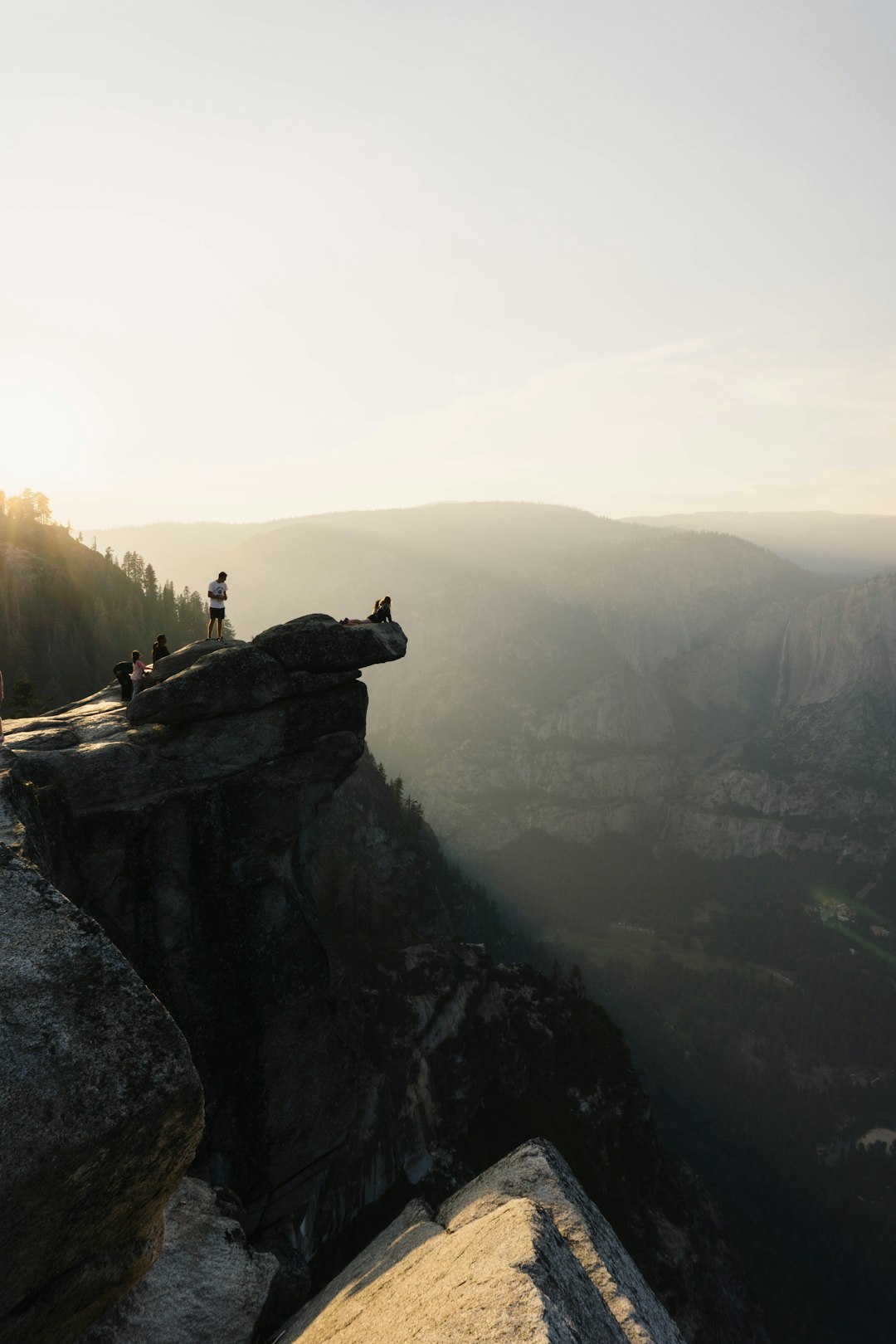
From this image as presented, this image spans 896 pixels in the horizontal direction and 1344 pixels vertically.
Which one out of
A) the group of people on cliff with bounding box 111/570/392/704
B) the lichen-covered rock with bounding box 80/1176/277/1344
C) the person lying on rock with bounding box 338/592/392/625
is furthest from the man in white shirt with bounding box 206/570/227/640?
the lichen-covered rock with bounding box 80/1176/277/1344

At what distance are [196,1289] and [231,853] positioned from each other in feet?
57.7

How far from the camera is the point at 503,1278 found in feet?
37.1

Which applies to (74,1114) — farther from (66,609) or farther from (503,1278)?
(66,609)

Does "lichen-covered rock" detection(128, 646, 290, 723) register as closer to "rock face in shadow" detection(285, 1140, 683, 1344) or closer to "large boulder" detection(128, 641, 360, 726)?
"large boulder" detection(128, 641, 360, 726)

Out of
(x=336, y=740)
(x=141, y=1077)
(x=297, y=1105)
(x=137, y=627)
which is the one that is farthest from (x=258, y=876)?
(x=137, y=627)

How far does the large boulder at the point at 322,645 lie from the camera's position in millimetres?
33812

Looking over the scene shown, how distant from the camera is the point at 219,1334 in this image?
631 inches

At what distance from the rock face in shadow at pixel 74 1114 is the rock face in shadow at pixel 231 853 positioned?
1553 cm

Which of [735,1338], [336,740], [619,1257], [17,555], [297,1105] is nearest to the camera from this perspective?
[619,1257]

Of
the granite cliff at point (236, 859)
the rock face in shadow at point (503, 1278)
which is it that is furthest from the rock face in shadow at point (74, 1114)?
the rock face in shadow at point (503, 1278)

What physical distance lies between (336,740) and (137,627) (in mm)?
122589

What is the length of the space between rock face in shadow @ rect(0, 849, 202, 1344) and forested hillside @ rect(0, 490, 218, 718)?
8533 centimetres

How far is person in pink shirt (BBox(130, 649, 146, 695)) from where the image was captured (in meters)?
33.1

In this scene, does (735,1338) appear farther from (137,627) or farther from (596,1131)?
(137,627)
